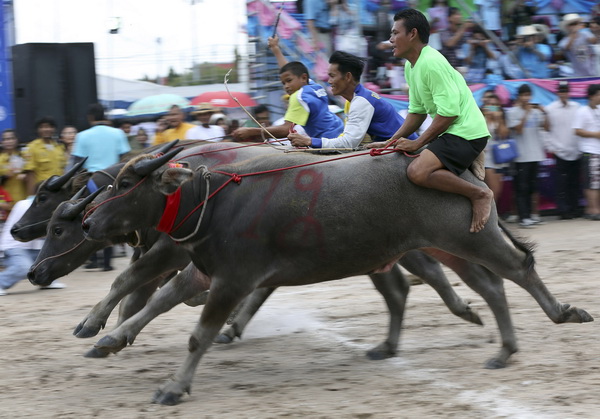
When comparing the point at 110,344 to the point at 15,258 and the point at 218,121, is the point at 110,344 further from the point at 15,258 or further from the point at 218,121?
the point at 218,121

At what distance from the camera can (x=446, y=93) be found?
225 inches

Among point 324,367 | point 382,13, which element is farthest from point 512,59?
point 324,367

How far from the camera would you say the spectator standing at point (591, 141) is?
13.0 m

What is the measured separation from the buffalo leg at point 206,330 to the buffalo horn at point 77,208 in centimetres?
164

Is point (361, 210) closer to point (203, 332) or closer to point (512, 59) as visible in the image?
point (203, 332)

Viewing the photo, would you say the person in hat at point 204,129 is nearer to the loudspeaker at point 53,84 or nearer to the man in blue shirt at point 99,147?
the man in blue shirt at point 99,147

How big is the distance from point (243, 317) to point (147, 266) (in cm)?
117

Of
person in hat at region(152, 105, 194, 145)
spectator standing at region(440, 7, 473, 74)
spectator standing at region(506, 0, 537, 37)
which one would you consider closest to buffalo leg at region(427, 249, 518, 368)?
person in hat at region(152, 105, 194, 145)

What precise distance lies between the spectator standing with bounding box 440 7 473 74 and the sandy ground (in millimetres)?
6591

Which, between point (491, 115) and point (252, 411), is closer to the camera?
point (252, 411)

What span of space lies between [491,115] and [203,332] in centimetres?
833

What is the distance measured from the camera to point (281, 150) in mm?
6754

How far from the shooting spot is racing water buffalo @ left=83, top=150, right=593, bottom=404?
18.7 feet

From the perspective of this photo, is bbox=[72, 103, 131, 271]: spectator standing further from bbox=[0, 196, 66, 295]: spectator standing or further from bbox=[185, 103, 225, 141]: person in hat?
bbox=[185, 103, 225, 141]: person in hat
